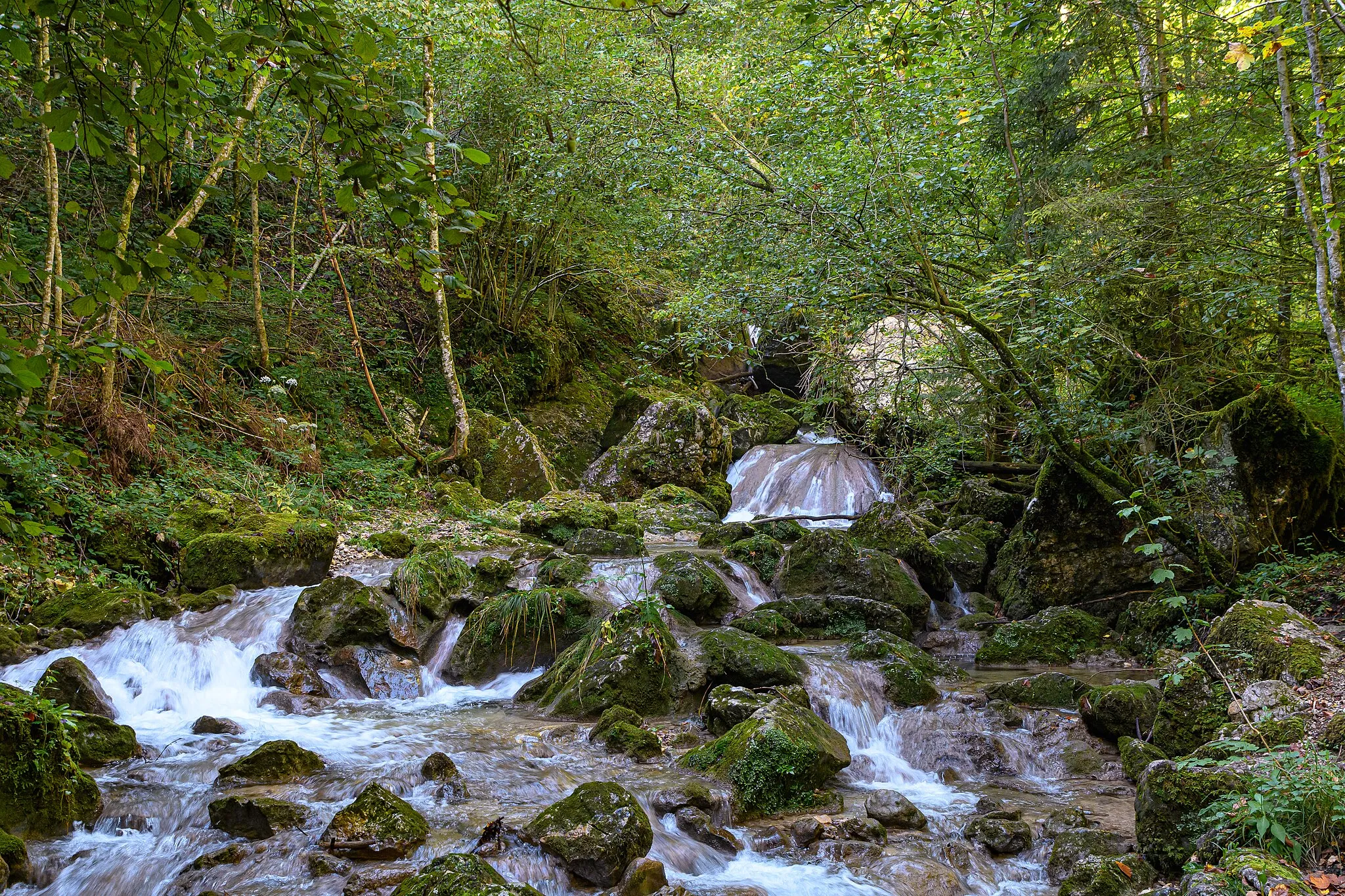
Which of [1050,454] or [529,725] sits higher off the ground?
A: [1050,454]

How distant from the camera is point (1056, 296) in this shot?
24.2ft

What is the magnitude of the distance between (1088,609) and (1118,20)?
6.60m

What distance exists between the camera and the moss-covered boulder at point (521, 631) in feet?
27.3

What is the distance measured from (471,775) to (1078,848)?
3.96 meters

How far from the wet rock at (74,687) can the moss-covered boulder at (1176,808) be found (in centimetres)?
687

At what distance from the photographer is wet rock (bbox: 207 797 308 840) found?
4688mm

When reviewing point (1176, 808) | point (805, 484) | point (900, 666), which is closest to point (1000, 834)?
point (1176, 808)

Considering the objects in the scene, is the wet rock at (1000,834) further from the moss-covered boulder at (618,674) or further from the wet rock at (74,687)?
the wet rock at (74,687)

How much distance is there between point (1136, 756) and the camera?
549 centimetres

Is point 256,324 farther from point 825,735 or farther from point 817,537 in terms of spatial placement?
point 825,735

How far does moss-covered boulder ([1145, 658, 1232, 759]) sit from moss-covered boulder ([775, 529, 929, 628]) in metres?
4.12

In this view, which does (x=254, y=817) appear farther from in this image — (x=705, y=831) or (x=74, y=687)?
(x=705, y=831)

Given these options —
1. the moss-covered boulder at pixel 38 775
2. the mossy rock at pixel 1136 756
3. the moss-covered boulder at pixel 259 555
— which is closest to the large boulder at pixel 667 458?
the moss-covered boulder at pixel 259 555


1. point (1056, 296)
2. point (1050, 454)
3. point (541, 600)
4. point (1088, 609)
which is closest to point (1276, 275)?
point (1056, 296)
